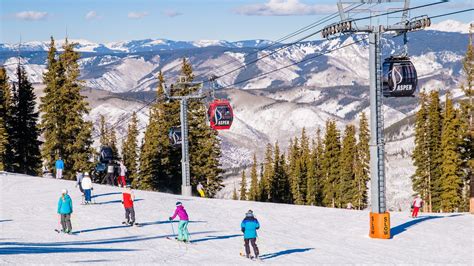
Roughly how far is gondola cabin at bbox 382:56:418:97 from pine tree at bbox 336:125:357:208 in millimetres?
59064

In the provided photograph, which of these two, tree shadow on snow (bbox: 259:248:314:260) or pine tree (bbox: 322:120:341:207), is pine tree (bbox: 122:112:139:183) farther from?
tree shadow on snow (bbox: 259:248:314:260)

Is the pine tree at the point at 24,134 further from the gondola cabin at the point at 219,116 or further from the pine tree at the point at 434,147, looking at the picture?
the pine tree at the point at 434,147

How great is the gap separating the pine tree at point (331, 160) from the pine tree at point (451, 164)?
2296cm

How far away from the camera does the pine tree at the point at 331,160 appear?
320ft

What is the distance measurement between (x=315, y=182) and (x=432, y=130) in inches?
1104

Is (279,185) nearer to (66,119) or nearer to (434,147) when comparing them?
(434,147)

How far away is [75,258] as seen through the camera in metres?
25.4

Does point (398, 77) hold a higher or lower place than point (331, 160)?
higher

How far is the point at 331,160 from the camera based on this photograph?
9850cm

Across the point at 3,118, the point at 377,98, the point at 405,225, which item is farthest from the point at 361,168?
the point at 377,98

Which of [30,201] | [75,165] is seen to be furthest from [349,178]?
[30,201]

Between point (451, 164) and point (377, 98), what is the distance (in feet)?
136

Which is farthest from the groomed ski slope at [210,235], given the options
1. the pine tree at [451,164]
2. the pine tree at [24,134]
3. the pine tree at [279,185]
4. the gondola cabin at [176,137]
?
the pine tree at [279,185]

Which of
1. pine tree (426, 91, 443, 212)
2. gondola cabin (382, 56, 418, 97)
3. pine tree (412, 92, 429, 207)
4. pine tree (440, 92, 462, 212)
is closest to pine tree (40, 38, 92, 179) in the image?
pine tree (412, 92, 429, 207)
